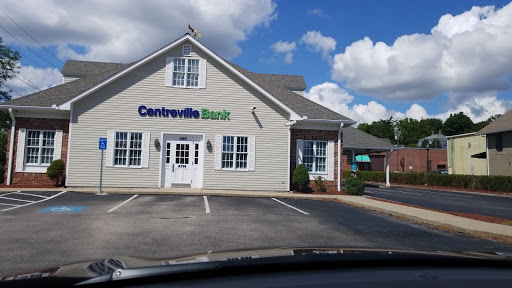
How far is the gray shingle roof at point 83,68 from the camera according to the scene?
26.5 metres

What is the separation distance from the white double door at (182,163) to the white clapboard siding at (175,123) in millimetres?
482

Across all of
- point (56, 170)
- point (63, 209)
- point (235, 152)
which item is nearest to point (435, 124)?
point (235, 152)

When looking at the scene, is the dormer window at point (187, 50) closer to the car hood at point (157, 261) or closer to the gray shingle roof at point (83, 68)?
the gray shingle roof at point (83, 68)

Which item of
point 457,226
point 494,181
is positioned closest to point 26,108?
point 457,226

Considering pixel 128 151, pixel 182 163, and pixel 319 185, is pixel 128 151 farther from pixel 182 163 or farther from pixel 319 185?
pixel 319 185

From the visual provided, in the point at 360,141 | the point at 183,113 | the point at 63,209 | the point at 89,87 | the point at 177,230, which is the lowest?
the point at 177,230

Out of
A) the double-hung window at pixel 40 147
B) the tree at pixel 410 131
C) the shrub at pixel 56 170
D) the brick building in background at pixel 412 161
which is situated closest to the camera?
the shrub at pixel 56 170

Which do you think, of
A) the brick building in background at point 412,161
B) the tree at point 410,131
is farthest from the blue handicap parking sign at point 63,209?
the tree at point 410,131

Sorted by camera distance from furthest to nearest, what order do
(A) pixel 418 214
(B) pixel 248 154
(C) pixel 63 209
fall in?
1. (B) pixel 248 154
2. (A) pixel 418 214
3. (C) pixel 63 209

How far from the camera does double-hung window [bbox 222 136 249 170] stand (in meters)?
19.0

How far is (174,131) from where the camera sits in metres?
18.5

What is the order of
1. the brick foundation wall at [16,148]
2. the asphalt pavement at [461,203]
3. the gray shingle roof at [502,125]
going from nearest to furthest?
the asphalt pavement at [461,203]
the brick foundation wall at [16,148]
the gray shingle roof at [502,125]

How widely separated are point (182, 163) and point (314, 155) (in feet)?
22.7

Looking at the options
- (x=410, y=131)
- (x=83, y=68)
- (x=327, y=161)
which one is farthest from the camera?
(x=410, y=131)
